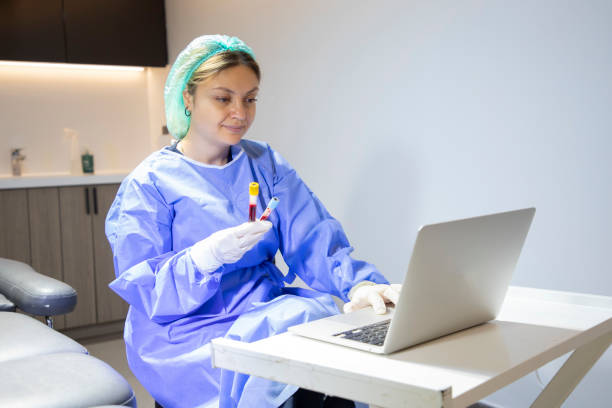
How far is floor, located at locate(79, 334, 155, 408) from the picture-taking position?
2.53m

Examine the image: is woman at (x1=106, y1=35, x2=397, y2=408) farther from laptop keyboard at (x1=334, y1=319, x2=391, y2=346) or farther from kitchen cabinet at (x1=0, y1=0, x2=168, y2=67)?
kitchen cabinet at (x1=0, y1=0, x2=168, y2=67)

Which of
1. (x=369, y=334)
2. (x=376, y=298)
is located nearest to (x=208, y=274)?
(x=376, y=298)

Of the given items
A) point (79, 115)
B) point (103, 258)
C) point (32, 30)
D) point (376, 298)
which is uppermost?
point (32, 30)

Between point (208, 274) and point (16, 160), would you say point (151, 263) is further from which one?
point (16, 160)

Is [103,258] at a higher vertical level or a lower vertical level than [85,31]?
lower

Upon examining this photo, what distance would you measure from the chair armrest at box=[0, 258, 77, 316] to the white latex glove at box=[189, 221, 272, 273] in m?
0.62

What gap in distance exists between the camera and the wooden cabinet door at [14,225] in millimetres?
3141

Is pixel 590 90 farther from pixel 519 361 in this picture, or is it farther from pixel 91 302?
pixel 91 302

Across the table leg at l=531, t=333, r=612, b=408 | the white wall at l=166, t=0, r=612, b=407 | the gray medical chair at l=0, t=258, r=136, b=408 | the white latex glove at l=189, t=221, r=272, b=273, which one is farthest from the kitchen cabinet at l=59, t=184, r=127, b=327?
the table leg at l=531, t=333, r=612, b=408

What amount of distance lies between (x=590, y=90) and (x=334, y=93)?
107cm

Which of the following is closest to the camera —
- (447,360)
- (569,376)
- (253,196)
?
(447,360)

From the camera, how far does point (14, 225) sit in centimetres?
316

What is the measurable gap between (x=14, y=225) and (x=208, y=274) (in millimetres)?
2243

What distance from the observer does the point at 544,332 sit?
3.15 ft
